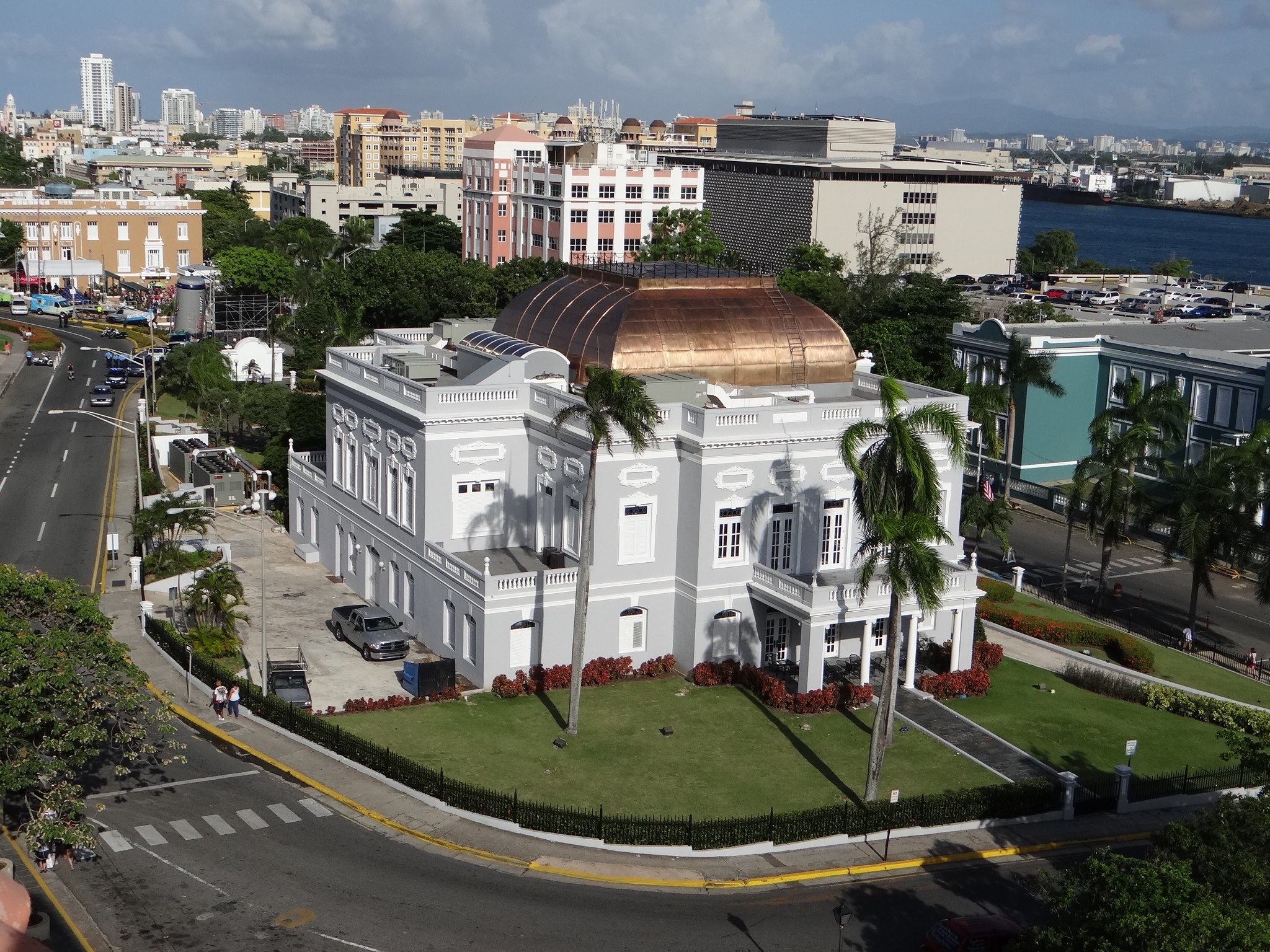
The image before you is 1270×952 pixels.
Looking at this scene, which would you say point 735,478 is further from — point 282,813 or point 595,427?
point 282,813

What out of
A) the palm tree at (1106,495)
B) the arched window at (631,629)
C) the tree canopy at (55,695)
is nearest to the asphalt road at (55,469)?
the arched window at (631,629)

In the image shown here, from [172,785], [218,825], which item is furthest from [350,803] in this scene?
[172,785]

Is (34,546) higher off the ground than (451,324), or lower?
lower

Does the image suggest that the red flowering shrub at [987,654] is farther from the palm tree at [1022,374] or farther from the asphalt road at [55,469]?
the asphalt road at [55,469]

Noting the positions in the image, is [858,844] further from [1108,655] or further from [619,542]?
[1108,655]

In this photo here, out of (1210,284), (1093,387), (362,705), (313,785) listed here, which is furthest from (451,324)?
(1210,284)

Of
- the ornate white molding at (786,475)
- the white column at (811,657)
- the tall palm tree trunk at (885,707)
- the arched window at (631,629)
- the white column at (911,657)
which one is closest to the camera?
the tall palm tree trunk at (885,707)
